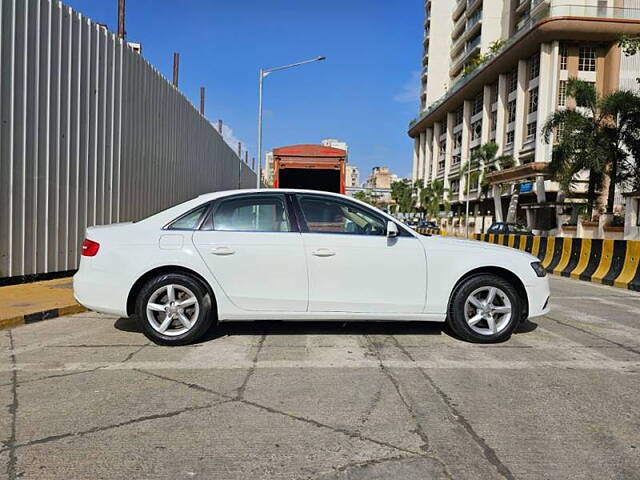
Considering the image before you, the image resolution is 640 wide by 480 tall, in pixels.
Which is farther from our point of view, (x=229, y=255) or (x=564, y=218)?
(x=564, y=218)

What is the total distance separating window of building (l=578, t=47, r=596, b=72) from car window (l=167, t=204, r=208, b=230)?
163ft

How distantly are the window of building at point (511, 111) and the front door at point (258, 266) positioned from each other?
172 feet

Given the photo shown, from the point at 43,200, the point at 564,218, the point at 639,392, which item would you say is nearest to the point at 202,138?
the point at 43,200

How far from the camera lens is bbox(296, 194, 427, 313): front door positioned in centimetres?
502

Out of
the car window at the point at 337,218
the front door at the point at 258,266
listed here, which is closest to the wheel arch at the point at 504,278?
the car window at the point at 337,218

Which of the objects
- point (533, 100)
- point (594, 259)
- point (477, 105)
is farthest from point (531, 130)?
point (594, 259)

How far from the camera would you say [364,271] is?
16.5 feet

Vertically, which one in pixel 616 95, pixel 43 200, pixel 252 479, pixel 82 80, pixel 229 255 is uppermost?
pixel 616 95

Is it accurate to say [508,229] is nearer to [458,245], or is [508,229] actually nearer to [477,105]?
[458,245]

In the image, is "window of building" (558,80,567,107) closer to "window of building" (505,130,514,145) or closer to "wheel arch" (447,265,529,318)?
"window of building" (505,130,514,145)

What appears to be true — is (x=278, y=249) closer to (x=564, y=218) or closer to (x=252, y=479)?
(x=252, y=479)

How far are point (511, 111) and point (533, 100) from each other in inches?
181

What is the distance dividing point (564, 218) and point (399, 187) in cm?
6681

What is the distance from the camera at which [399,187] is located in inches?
4023
